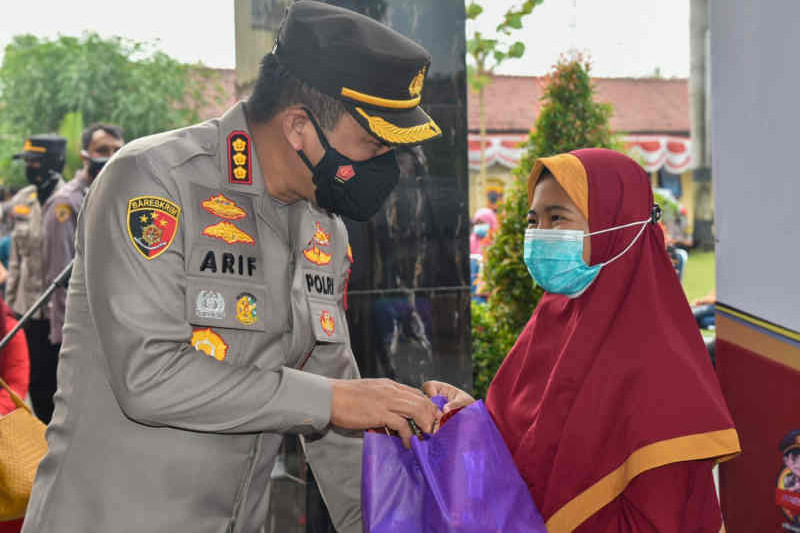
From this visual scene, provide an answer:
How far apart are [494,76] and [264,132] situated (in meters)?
27.7

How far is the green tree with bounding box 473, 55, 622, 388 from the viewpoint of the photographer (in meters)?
5.42

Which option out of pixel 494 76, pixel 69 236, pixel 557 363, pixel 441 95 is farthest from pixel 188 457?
pixel 494 76

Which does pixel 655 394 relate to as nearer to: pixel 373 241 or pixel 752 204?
pixel 752 204

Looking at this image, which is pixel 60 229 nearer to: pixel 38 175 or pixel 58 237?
pixel 58 237

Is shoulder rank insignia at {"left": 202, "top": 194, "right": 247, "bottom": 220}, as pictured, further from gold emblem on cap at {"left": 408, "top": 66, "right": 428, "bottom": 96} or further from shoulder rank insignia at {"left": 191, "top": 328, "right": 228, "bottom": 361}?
gold emblem on cap at {"left": 408, "top": 66, "right": 428, "bottom": 96}

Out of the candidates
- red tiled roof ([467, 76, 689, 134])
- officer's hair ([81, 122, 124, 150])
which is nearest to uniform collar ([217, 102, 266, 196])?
officer's hair ([81, 122, 124, 150])

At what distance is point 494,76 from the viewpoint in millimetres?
28672

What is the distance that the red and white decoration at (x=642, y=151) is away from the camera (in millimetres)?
22359

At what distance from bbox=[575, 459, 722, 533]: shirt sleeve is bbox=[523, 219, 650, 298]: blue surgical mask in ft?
2.00

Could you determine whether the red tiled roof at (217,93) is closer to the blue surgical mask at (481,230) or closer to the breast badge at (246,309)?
the blue surgical mask at (481,230)

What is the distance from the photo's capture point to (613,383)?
7.14ft

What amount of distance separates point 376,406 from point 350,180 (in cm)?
55

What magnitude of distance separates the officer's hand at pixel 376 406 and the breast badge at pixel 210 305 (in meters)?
0.29

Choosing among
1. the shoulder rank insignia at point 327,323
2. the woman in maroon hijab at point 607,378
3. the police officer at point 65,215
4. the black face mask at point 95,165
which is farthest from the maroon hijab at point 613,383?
the police officer at point 65,215
